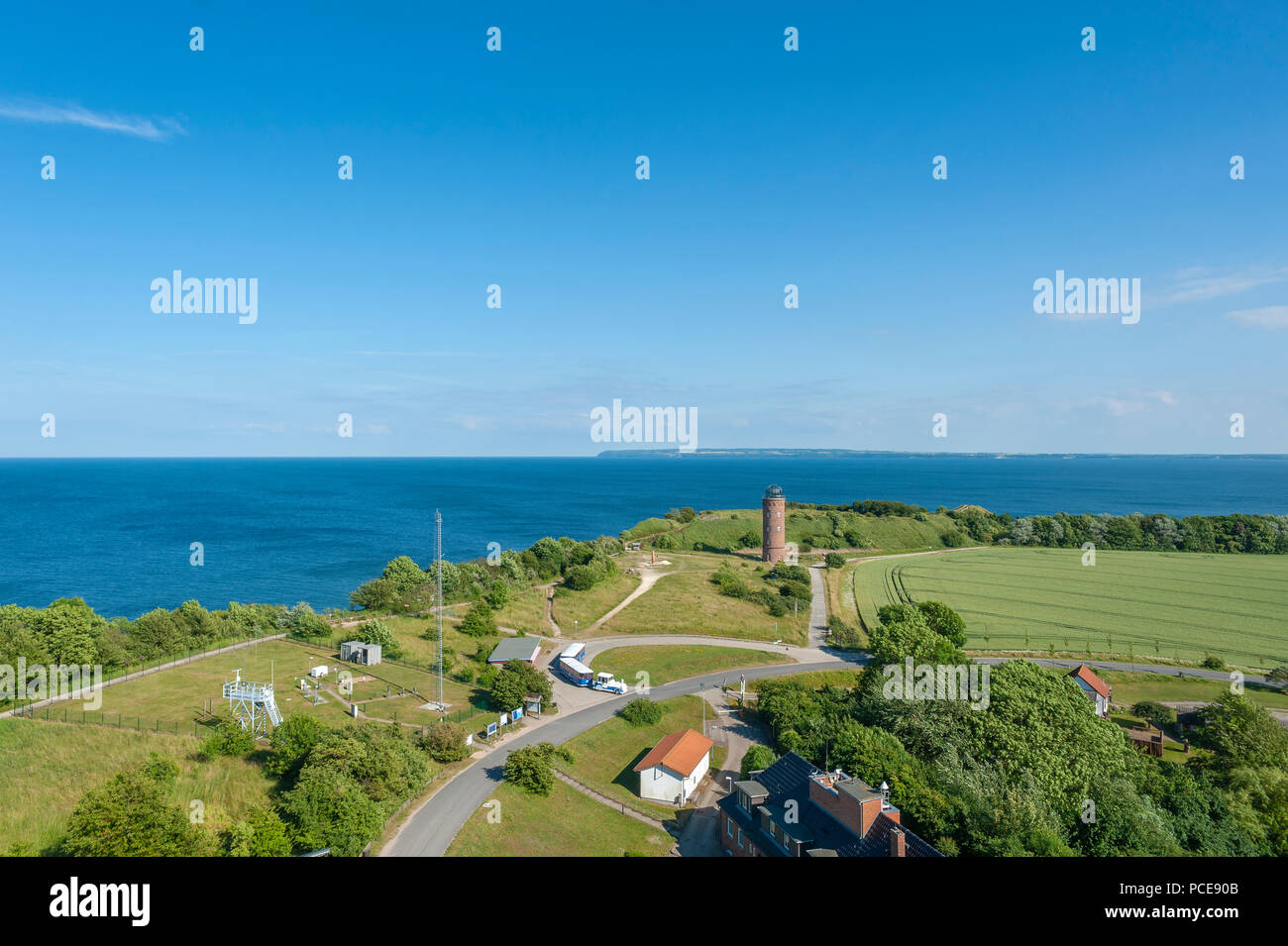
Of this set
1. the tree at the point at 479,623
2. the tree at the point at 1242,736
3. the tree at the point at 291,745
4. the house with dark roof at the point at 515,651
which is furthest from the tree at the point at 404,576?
the tree at the point at 1242,736

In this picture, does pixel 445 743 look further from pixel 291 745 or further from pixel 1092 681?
pixel 1092 681

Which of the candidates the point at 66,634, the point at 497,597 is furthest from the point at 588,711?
the point at 66,634

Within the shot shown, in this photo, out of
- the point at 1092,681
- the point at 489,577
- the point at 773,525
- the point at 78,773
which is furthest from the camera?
the point at 773,525

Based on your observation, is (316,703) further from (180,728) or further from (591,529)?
(591,529)

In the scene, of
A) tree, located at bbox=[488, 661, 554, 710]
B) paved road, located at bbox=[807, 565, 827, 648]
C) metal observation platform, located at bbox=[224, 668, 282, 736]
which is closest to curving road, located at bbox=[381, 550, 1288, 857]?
paved road, located at bbox=[807, 565, 827, 648]

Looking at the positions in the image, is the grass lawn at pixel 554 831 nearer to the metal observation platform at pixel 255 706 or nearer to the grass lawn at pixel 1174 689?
the metal observation platform at pixel 255 706
